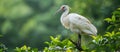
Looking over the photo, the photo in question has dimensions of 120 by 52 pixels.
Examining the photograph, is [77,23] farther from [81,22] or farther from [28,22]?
[28,22]

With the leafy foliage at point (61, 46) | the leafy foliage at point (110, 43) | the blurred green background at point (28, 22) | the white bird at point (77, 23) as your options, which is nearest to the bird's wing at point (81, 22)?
the white bird at point (77, 23)

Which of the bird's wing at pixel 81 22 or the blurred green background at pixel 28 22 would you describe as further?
the blurred green background at pixel 28 22

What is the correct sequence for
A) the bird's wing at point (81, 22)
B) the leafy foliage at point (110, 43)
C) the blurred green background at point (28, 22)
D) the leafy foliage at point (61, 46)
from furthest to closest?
the blurred green background at point (28, 22) < the bird's wing at point (81, 22) < the leafy foliage at point (61, 46) < the leafy foliage at point (110, 43)

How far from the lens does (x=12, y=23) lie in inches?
690

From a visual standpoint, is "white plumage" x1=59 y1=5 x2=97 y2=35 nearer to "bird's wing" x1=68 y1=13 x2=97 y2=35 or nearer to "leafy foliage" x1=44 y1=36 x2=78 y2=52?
"bird's wing" x1=68 y1=13 x2=97 y2=35

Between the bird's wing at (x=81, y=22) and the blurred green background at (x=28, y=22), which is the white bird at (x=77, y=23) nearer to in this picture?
the bird's wing at (x=81, y=22)

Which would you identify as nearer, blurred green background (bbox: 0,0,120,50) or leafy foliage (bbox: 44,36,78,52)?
leafy foliage (bbox: 44,36,78,52)

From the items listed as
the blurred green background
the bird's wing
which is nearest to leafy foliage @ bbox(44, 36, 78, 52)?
the bird's wing

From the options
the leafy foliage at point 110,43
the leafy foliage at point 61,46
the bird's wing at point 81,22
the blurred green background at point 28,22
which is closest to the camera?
the leafy foliage at point 110,43

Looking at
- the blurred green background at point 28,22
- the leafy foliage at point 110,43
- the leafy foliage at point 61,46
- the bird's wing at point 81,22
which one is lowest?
the leafy foliage at point 110,43

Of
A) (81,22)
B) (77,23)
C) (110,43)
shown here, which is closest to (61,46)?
(110,43)

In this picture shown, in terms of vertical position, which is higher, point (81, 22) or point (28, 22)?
point (28, 22)

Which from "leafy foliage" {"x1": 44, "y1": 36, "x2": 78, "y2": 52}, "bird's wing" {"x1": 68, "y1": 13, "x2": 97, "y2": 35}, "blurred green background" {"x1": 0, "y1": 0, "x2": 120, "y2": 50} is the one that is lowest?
"leafy foliage" {"x1": 44, "y1": 36, "x2": 78, "y2": 52}

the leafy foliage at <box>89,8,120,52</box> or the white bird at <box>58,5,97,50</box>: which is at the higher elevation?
the white bird at <box>58,5,97,50</box>
